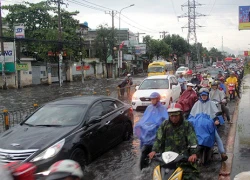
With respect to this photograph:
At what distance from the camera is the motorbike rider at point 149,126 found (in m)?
5.58

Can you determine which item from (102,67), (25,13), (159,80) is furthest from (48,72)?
(159,80)

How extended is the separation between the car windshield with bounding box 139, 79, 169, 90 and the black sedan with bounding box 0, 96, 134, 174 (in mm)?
5875

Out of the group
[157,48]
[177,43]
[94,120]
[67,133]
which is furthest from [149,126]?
[177,43]

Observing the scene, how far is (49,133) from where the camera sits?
5.89 meters

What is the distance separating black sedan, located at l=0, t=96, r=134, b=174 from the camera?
5.30m

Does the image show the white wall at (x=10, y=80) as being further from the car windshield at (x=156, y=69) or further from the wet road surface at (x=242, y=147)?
the wet road surface at (x=242, y=147)

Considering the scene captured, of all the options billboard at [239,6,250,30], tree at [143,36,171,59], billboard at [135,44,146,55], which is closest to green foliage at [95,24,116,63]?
billboard at [135,44,146,55]

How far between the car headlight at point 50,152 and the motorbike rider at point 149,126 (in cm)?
142

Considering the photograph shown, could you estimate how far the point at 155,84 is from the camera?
14305 mm

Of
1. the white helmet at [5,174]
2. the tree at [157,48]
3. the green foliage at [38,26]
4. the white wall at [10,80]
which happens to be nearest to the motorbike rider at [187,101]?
the white helmet at [5,174]

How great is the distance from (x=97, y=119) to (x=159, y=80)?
27.2 feet

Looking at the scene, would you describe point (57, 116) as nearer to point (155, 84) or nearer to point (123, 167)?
point (123, 167)

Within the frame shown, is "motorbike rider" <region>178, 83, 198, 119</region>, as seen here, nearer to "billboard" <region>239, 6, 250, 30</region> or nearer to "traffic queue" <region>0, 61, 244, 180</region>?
"traffic queue" <region>0, 61, 244, 180</region>

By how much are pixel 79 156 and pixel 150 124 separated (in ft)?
5.10
